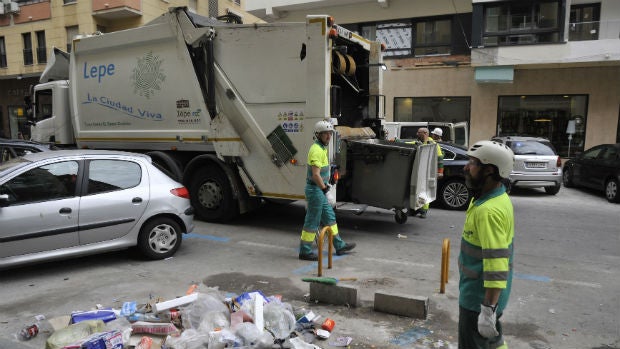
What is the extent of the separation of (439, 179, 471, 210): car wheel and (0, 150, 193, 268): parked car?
19.5 ft

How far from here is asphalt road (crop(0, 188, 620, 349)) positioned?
168 inches

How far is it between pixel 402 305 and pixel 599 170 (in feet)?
33.5

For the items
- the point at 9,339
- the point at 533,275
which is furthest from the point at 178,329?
the point at 533,275

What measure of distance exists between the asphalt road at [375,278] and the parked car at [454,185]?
1378mm

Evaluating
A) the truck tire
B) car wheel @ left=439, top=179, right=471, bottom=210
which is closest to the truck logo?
the truck tire

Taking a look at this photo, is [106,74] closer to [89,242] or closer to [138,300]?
[89,242]

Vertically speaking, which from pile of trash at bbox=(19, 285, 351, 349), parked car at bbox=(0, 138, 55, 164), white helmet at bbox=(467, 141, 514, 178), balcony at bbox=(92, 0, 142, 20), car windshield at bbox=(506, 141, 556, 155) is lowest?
pile of trash at bbox=(19, 285, 351, 349)

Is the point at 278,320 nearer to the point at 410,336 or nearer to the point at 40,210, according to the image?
the point at 410,336

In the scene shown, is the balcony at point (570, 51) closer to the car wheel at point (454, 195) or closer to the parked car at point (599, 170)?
the parked car at point (599, 170)

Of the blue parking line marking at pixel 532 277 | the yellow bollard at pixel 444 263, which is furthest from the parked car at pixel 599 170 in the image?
the yellow bollard at pixel 444 263

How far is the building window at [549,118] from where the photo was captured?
1711 cm

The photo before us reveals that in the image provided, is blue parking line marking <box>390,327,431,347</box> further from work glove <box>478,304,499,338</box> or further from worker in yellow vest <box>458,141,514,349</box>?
work glove <box>478,304,499,338</box>

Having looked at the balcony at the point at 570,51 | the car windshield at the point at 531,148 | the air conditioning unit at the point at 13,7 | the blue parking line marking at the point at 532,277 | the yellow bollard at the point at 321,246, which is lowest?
the blue parking line marking at the point at 532,277

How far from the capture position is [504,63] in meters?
16.8
